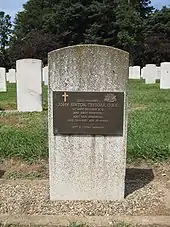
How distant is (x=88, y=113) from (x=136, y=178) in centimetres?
136

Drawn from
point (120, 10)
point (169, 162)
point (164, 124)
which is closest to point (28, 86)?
point (164, 124)

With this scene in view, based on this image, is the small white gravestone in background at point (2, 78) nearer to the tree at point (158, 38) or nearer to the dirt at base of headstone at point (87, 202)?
the dirt at base of headstone at point (87, 202)

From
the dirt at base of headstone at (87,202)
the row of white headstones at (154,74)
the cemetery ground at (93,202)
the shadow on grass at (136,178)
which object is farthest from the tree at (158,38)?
the dirt at base of headstone at (87,202)

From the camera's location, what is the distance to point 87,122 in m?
3.77

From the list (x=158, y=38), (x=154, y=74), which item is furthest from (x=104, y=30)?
(x=154, y=74)

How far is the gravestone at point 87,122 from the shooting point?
11.9 ft

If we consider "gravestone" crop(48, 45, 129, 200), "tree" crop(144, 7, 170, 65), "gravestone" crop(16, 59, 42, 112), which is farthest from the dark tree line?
"gravestone" crop(48, 45, 129, 200)

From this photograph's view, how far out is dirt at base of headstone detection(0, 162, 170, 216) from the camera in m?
→ 3.61

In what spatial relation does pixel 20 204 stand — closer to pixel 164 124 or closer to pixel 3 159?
pixel 3 159

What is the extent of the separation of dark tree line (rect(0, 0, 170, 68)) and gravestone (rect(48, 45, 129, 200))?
137 ft

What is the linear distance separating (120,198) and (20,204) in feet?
3.51

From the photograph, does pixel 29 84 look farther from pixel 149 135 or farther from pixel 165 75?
pixel 165 75

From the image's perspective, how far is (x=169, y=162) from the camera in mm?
5242

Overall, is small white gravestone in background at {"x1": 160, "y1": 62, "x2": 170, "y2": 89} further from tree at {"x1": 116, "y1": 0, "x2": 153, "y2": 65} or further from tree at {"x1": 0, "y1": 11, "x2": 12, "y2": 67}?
tree at {"x1": 0, "y1": 11, "x2": 12, "y2": 67}
